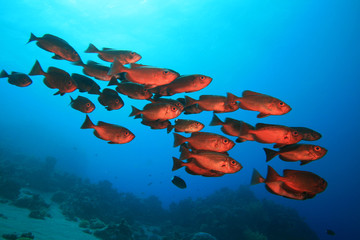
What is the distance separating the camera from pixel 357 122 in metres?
75.3

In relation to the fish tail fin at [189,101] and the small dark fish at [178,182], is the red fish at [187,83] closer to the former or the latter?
the fish tail fin at [189,101]

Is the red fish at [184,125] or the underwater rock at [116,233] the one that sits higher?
the red fish at [184,125]

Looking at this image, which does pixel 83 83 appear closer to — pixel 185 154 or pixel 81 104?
pixel 81 104

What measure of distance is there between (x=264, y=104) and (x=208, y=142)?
1.25 metres

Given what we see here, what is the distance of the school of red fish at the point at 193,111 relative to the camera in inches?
113

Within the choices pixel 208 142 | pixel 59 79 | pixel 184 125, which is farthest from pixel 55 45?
pixel 208 142

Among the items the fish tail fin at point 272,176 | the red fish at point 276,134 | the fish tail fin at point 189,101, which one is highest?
the fish tail fin at point 189,101

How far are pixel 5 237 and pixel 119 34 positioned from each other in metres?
40.6

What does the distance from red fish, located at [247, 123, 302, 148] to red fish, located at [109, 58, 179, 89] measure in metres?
1.82

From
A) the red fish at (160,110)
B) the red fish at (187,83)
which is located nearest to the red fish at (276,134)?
the red fish at (187,83)

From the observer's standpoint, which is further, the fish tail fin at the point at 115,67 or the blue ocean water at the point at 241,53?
A: the blue ocean water at the point at 241,53

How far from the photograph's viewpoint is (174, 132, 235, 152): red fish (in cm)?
344

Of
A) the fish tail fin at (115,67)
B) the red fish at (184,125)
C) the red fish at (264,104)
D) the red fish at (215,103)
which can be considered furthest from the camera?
the red fish at (184,125)

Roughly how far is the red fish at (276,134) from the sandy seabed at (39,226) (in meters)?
10.4
